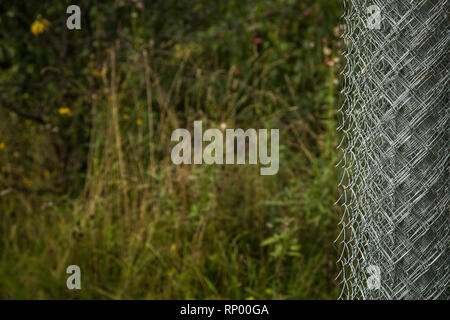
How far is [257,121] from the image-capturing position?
3576mm

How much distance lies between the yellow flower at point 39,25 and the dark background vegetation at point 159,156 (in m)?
0.02

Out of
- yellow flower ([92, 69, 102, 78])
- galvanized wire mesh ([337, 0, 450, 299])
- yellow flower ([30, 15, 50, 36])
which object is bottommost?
galvanized wire mesh ([337, 0, 450, 299])

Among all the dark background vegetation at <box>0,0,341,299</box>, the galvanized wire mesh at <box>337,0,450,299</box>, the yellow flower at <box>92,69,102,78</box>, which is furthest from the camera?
the yellow flower at <box>92,69,102,78</box>

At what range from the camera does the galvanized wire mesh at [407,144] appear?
4.07ft

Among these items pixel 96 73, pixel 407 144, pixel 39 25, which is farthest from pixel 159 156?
pixel 407 144

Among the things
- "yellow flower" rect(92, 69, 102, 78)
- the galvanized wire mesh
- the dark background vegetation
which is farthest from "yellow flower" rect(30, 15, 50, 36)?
the galvanized wire mesh

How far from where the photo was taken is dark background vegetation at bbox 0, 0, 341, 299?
9.54ft

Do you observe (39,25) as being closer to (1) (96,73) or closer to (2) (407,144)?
(1) (96,73)

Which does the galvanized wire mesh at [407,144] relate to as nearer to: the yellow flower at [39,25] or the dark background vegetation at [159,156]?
the dark background vegetation at [159,156]

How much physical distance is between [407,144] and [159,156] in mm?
2400

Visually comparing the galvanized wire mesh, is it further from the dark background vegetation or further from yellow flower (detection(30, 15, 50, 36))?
yellow flower (detection(30, 15, 50, 36))

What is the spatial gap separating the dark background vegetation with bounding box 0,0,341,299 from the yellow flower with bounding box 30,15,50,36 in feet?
0.08

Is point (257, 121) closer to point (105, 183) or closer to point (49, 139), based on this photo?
point (105, 183)

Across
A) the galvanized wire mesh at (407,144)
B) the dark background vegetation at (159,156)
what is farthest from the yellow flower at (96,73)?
the galvanized wire mesh at (407,144)
